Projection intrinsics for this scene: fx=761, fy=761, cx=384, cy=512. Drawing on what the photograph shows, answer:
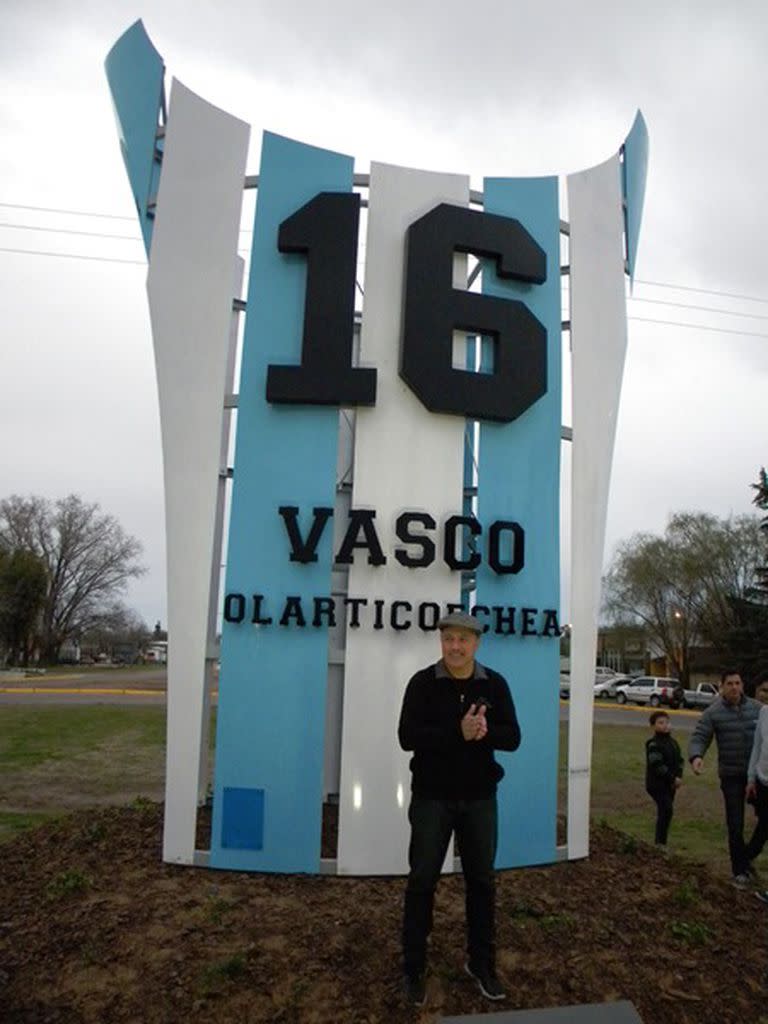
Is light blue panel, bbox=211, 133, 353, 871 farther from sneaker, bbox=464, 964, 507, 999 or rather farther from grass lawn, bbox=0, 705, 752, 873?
grass lawn, bbox=0, 705, 752, 873

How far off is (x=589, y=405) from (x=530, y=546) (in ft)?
4.05

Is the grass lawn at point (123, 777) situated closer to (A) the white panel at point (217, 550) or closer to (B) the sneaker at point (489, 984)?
(A) the white panel at point (217, 550)

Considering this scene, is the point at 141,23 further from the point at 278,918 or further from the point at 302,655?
the point at 278,918

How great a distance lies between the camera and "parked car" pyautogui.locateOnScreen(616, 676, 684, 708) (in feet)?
106

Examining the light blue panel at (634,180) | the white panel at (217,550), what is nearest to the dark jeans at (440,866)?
the white panel at (217,550)

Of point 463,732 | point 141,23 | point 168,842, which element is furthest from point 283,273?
point 168,842

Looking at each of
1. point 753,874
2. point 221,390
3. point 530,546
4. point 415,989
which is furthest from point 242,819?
point 753,874

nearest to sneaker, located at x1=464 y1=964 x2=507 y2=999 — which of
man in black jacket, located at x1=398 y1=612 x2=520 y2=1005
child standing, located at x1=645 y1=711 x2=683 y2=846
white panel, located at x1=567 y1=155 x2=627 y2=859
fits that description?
man in black jacket, located at x1=398 y1=612 x2=520 y2=1005

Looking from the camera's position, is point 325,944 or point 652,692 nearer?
point 325,944

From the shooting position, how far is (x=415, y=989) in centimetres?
337

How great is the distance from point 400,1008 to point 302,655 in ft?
7.08

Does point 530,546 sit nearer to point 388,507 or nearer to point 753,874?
point 388,507

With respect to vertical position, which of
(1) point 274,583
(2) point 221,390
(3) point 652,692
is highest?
(2) point 221,390

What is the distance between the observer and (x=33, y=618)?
53312mm
